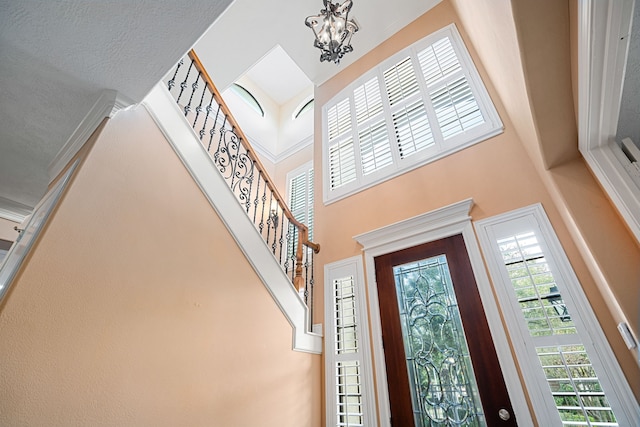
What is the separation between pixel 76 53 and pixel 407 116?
3.20m

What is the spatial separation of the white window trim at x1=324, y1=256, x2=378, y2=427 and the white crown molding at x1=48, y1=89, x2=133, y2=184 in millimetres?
2385

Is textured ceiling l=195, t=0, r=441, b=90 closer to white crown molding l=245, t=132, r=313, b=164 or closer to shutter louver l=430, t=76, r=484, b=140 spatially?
white crown molding l=245, t=132, r=313, b=164

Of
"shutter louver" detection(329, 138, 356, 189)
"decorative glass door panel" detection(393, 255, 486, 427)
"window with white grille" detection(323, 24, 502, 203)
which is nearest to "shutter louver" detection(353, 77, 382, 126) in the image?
"window with white grille" detection(323, 24, 502, 203)

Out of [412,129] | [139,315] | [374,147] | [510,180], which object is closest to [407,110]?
[412,129]

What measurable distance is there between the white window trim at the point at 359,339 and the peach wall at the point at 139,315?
301mm

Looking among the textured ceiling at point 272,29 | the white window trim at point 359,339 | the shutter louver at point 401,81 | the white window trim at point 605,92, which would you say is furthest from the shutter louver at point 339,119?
the white window trim at point 605,92

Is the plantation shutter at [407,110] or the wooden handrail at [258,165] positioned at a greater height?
the plantation shutter at [407,110]

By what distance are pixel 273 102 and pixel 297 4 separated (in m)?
2.61

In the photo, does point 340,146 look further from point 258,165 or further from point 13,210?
point 13,210

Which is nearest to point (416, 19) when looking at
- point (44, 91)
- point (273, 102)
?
point (273, 102)

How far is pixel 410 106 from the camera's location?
3.64 metres

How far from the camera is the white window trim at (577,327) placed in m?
1.69

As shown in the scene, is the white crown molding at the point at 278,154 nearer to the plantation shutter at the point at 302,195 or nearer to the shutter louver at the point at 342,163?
the plantation shutter at the point at 302,195

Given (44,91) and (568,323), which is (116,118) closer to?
(44,91)
